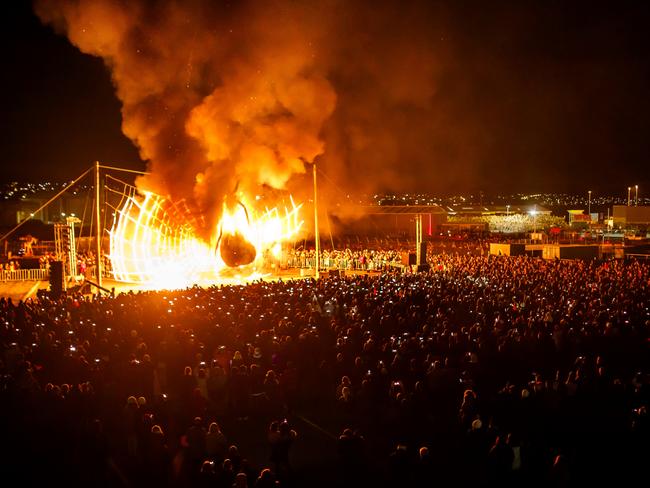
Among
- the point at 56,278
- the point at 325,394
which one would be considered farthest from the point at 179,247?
the point at 325,394

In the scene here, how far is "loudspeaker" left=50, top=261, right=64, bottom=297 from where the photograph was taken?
51.2ft

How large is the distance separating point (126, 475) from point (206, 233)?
18011mm

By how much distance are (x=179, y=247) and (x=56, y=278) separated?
7439 millimetres

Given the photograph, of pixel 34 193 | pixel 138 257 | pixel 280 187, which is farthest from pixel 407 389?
pixel 34 193

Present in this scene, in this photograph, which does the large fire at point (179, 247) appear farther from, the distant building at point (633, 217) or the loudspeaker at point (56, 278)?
the distant building at point (633, 217)

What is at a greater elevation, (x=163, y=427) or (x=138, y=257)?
(x=138, y=257)

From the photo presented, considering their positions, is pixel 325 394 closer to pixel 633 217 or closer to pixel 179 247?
pixel 179 247

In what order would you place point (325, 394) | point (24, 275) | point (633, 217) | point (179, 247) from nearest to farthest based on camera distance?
1. point (325, 394)
2. point (24, 275)
3. point (179, 247)
4. point (633, 217)

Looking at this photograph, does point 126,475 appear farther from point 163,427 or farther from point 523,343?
point 523,343

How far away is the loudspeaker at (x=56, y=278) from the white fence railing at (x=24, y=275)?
763 centimetres

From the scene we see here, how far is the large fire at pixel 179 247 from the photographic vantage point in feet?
70.6

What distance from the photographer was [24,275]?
2242cm

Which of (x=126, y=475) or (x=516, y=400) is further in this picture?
(x=516, y=400)

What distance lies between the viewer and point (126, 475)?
5469 millimetres
